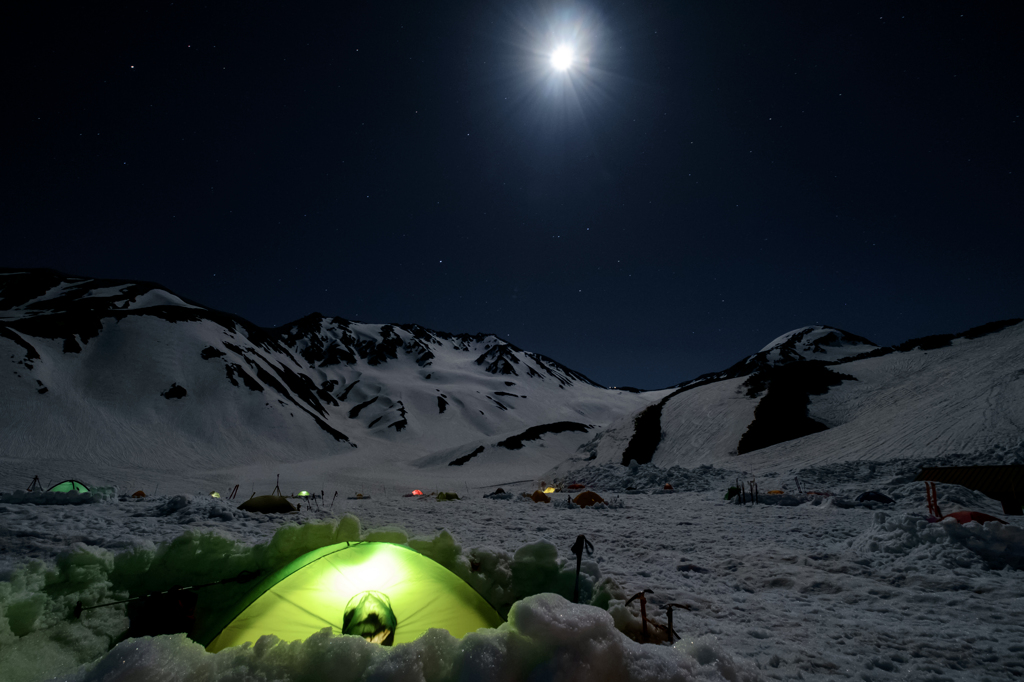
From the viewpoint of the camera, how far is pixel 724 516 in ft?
48.0

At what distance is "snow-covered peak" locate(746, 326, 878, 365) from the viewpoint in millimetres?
99438

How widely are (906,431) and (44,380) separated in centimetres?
7740

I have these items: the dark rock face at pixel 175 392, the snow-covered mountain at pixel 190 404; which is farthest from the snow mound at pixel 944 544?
the dark rock face at pixel 175 392

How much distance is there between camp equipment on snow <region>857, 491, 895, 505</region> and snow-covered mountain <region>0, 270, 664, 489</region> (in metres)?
41.7

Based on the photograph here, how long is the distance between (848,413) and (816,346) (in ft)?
292

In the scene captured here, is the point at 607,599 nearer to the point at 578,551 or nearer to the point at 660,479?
the point at 578,551

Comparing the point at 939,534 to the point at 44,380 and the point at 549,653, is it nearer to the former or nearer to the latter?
the point at 549,653

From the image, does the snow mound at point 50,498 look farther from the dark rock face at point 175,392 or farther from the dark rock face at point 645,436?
the dark rock face at point 175,392

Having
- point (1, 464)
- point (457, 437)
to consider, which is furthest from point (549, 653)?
point (457, 437)

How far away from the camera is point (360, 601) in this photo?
3.97 meters

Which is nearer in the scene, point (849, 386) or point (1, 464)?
point (1, 464)

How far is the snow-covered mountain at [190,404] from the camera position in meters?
40.8

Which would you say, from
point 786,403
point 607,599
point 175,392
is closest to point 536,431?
point 786,403

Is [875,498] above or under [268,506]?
above
